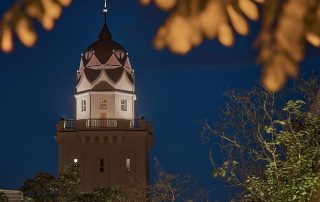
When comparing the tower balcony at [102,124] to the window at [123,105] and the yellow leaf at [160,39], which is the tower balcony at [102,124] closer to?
the window at [123,105]

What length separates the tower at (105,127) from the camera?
59.3m

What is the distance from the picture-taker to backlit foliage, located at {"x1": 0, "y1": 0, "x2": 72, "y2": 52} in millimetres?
2738

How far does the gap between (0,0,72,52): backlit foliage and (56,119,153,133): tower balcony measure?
5703 cm

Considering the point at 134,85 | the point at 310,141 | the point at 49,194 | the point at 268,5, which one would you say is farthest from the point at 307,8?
the point at 134,85

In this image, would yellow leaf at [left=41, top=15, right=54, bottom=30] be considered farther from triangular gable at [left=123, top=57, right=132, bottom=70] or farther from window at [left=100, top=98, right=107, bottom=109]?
triangular gable at [left=123, top=57, right=132, bottom=70]

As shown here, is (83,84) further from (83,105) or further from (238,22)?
(238,22)

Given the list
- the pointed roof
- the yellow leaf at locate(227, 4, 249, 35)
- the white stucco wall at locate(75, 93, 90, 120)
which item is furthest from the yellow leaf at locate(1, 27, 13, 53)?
the pointed roof

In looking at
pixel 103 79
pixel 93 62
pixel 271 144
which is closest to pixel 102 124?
pixel 103 79

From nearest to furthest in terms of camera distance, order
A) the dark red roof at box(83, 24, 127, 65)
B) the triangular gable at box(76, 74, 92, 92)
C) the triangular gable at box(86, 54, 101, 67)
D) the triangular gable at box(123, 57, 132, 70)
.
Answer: the triangular gable at box(76, 74, 92, 92) → the triangular gable at box(86, 54, 101, 67) → the dark red roof at box(83, 24, 127, 65) → the triangular gable at box(123, 57, 132, 70)

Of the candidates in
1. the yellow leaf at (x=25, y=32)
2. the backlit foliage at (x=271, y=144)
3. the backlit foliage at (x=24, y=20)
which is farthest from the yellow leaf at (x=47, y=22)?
the backlit foliage at (x=271, y=144)

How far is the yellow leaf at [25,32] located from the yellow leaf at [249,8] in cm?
76

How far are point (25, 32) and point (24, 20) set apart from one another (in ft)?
0.14

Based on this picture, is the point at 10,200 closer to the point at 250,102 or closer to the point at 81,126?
the point at 250,102

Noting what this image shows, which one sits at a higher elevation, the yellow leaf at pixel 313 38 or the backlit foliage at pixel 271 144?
the backlit foliage at pixel 271 144
